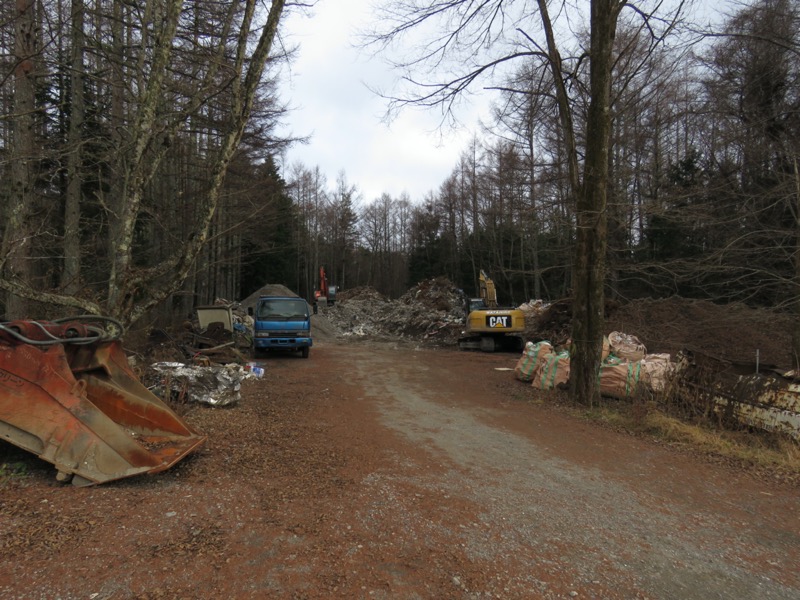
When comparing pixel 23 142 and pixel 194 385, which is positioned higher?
pixel 23 142

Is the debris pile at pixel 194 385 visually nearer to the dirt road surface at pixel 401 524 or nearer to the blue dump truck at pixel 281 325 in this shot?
the dirt road surface at pixel 401 524

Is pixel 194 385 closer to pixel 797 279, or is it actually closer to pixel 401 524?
pixel 401 524

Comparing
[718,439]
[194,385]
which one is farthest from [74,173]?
[718,439]

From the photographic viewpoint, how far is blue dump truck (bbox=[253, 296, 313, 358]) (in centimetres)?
1653

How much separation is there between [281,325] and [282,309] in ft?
2.62

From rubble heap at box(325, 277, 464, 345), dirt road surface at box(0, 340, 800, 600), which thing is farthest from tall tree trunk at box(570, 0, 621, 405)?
rubble heap at box(325, 277, 464, 345)

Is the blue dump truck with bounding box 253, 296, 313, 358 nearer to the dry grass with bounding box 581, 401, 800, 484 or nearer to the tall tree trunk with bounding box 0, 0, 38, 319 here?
the tall tree trunk with bounding box 0, 0, 38, 319

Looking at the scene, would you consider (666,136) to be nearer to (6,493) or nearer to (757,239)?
(757,239)

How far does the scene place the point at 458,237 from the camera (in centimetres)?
5628

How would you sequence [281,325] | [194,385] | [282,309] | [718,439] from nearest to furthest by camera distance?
[718,439], [194,385], [281,325], [282,309]

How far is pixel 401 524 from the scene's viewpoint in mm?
3805

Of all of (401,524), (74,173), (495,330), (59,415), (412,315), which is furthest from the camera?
(412,315)

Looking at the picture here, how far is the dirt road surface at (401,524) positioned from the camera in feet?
9.70

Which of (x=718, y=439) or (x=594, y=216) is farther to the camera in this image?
(x=594, y=216)
